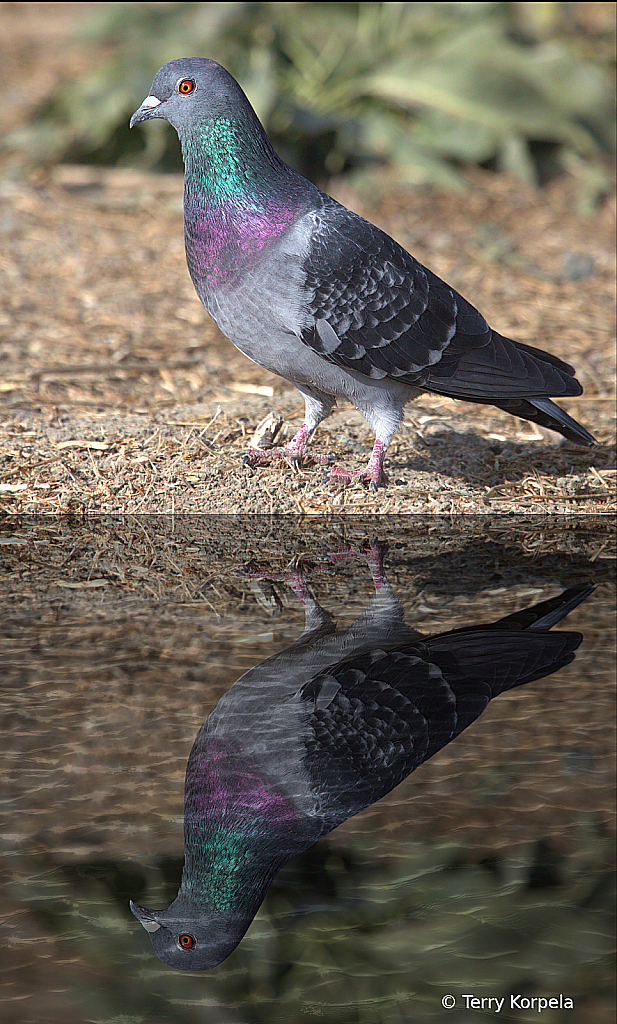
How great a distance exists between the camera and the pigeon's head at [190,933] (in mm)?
1909

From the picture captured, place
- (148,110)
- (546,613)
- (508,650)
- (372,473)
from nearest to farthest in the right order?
1. (508,650)
2. (546,613)
3. (148,110)
4. (372,473)

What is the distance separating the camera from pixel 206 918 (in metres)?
2.02

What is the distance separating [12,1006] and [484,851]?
944mm

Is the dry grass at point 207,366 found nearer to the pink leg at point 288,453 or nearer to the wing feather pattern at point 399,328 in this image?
the pink leg at point 288,453

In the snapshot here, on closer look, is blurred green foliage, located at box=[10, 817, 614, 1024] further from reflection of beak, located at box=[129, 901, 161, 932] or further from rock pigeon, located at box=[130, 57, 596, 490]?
rock pigeon, located at box=[130, 57, 596, 490]

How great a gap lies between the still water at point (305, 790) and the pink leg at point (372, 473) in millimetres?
517

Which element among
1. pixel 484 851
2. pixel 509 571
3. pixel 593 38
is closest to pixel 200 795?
pixel 484 851

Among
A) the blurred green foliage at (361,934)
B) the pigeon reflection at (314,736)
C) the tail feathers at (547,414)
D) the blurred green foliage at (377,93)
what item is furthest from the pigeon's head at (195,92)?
the blurred green foliage at (377,93)

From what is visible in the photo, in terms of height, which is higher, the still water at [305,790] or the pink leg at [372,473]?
the pink leg at [372,473]

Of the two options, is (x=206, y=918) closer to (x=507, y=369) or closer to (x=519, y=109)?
(x=507, y=369)

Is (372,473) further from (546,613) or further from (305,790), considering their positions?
(305,790)

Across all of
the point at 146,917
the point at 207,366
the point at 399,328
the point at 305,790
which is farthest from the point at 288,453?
the point at 146,917

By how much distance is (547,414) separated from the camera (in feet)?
13.4

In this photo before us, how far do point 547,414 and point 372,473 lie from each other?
715 millimetres
